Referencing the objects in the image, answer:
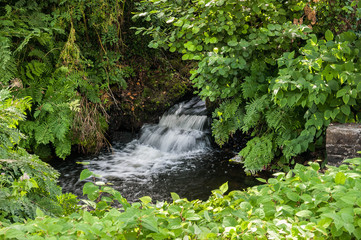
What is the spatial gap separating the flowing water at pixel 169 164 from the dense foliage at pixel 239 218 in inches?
126

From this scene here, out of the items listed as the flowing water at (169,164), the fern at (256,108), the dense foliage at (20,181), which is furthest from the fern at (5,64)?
the fern at (256,108)

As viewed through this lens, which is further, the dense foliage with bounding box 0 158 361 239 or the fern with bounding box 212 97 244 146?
the fern with bounding box 212 97 244 146

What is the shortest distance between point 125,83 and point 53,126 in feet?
8.08

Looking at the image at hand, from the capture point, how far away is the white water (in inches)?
257

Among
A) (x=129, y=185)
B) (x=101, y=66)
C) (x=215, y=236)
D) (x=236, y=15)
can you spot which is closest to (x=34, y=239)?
(x=215, y=236)

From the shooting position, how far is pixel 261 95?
4723 mm

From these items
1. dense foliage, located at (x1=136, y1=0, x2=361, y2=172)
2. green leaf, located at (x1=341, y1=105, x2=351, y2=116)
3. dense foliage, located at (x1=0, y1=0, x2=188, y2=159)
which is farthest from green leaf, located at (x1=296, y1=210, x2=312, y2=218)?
dense foliage, located at (x1=0, y1=0, x2=188, y2=159)

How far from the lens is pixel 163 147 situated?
7.57 metres

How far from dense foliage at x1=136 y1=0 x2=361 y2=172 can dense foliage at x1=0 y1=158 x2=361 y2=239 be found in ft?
5.65

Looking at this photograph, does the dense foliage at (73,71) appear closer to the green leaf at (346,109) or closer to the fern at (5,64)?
the fern at (5,64)

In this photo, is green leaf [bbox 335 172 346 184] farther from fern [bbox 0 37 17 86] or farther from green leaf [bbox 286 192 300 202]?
fern [bbox 0 37 17 86]

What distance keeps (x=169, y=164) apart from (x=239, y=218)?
4.78 meters

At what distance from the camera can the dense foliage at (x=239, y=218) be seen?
1554mm

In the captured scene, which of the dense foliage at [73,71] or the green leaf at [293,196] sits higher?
the dense foliage at [73,71]
